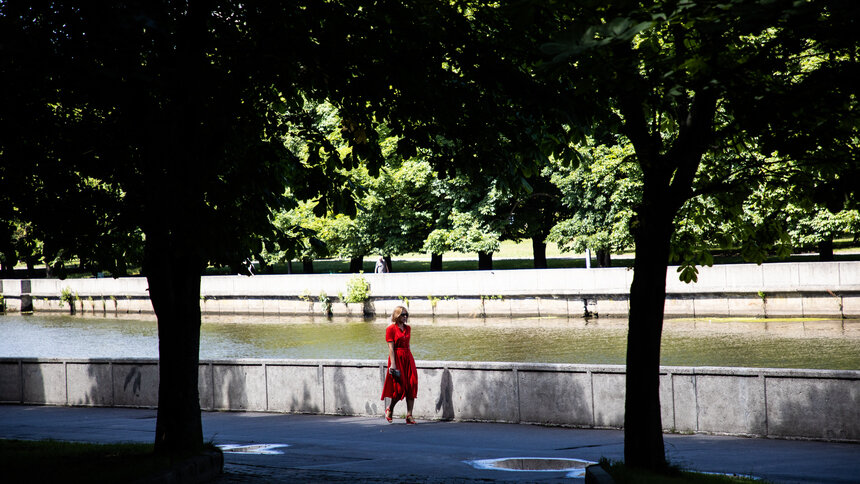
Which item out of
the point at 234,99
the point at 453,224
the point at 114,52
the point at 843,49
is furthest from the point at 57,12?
the point at 453,224

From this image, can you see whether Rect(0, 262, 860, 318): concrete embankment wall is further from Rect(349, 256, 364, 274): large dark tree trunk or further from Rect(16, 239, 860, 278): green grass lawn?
Rect(349, 256, 364, 274): large dark tree trunk

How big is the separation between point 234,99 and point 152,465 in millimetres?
3228

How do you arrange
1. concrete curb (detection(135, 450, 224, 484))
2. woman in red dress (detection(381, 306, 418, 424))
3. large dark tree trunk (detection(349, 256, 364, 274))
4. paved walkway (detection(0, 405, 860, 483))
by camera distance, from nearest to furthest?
concrete curb (detection(135, 450, 224, 484)), paved walkway (detection(0, 405, 860, 483)), woman in red dress (detection(381, 306, 418, 424)), large dark tree trunk (detection(349, 256, 364, 274))

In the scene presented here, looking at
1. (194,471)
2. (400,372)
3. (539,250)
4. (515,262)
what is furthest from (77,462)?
(515,262)

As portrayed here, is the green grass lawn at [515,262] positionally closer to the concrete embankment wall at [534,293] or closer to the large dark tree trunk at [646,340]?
the concrete embankment wall at [534,293]

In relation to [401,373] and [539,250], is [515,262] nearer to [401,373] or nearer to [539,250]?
[539,250]

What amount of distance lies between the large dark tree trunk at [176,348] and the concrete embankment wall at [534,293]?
15876 millimetres

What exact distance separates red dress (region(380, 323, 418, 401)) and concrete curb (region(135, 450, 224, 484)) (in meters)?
4.17

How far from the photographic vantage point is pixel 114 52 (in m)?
6.90

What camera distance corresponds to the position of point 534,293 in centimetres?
3291

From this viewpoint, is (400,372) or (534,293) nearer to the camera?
(400,372)

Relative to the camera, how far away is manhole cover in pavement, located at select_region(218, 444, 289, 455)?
10031mm

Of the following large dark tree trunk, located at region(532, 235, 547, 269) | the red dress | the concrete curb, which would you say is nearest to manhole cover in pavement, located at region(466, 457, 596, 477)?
the concrete curb

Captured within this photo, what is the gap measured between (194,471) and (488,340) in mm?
18938
